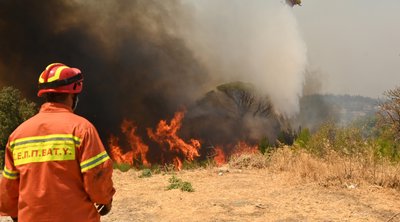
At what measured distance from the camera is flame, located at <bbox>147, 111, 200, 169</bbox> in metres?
21.9

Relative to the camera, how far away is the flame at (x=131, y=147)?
21.2 metres

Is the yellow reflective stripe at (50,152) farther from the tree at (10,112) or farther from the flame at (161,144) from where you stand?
the flame at (161,144)

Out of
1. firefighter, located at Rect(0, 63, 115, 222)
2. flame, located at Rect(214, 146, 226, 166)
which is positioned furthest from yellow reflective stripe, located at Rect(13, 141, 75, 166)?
flame, located at Rect(214, 146, 226, 166)

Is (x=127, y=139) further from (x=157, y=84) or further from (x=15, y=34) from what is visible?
(x=15, y=34)

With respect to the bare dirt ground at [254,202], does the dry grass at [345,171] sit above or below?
above

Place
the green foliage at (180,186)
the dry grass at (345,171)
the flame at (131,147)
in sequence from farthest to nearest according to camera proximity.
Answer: the flame at (131,147)
the green foliage at (180,186)
the dry grass at (345,171)

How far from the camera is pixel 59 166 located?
238cm

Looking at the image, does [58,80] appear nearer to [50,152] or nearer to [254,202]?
[50,152]

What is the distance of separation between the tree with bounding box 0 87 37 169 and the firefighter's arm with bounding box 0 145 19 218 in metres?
11.6

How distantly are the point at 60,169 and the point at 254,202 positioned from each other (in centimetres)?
517

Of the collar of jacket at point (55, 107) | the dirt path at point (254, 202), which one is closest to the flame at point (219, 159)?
the dirt path at point (254, 202)

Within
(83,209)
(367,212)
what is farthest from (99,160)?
(367,212)

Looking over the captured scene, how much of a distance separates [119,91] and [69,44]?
4.16 metres

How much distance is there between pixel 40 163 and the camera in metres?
2.40
